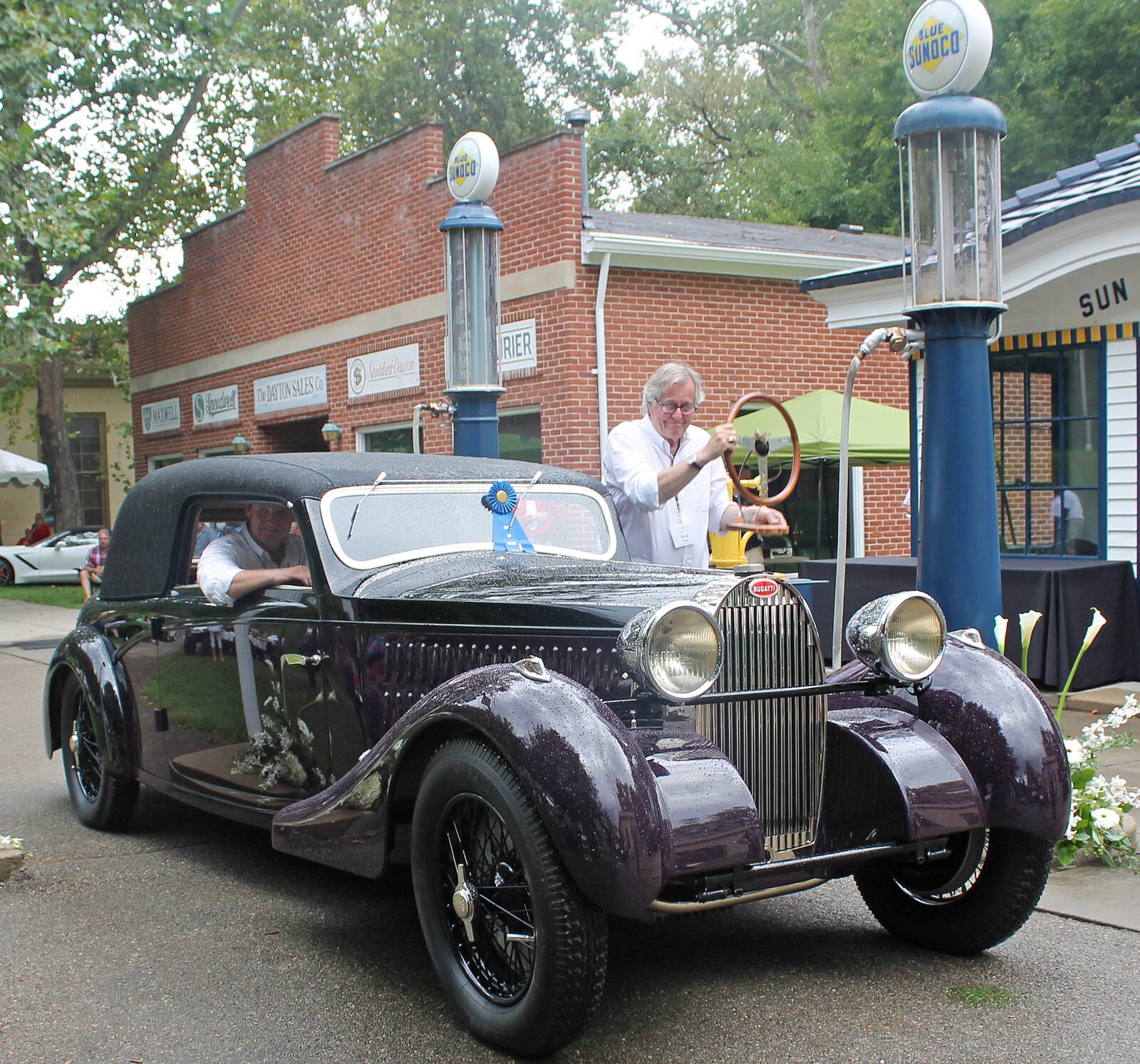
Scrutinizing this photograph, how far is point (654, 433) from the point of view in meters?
5.61

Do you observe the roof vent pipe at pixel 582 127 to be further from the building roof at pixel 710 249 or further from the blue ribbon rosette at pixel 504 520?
the blue ribbon rosette at pixel 504 520

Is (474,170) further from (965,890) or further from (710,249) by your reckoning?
(965,890)

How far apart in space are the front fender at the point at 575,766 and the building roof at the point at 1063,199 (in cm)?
498

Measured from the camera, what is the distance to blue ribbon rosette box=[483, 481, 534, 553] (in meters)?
4.64

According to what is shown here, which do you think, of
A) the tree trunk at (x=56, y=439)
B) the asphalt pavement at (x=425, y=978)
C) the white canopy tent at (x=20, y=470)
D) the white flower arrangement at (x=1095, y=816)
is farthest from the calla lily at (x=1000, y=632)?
the tree trunk at (x=56, y=439)

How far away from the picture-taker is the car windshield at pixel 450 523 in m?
4.51

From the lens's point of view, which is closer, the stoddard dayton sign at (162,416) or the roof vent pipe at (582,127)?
the roof vent pipe at (582,127)

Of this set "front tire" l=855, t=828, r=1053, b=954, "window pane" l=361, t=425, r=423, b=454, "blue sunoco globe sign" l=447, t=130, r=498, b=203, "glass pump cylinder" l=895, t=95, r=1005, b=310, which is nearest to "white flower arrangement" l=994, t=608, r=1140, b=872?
"front tire" l=855, t=828, r=1053, b=954

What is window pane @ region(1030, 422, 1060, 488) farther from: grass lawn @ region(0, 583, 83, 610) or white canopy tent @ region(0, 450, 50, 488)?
white canopy tent @ region(0, 450, 50, 488)

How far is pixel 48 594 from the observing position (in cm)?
2181

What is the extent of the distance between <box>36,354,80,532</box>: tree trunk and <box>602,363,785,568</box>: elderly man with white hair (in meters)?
22.3

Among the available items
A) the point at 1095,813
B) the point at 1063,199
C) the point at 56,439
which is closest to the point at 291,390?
the point at 56,439

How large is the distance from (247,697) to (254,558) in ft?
1.86

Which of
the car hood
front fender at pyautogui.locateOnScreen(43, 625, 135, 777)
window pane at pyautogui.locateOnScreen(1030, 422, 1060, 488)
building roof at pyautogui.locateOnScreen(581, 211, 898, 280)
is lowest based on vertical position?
front fender at pyautogui.locateOnScreen(43, 625, 135, 777)
